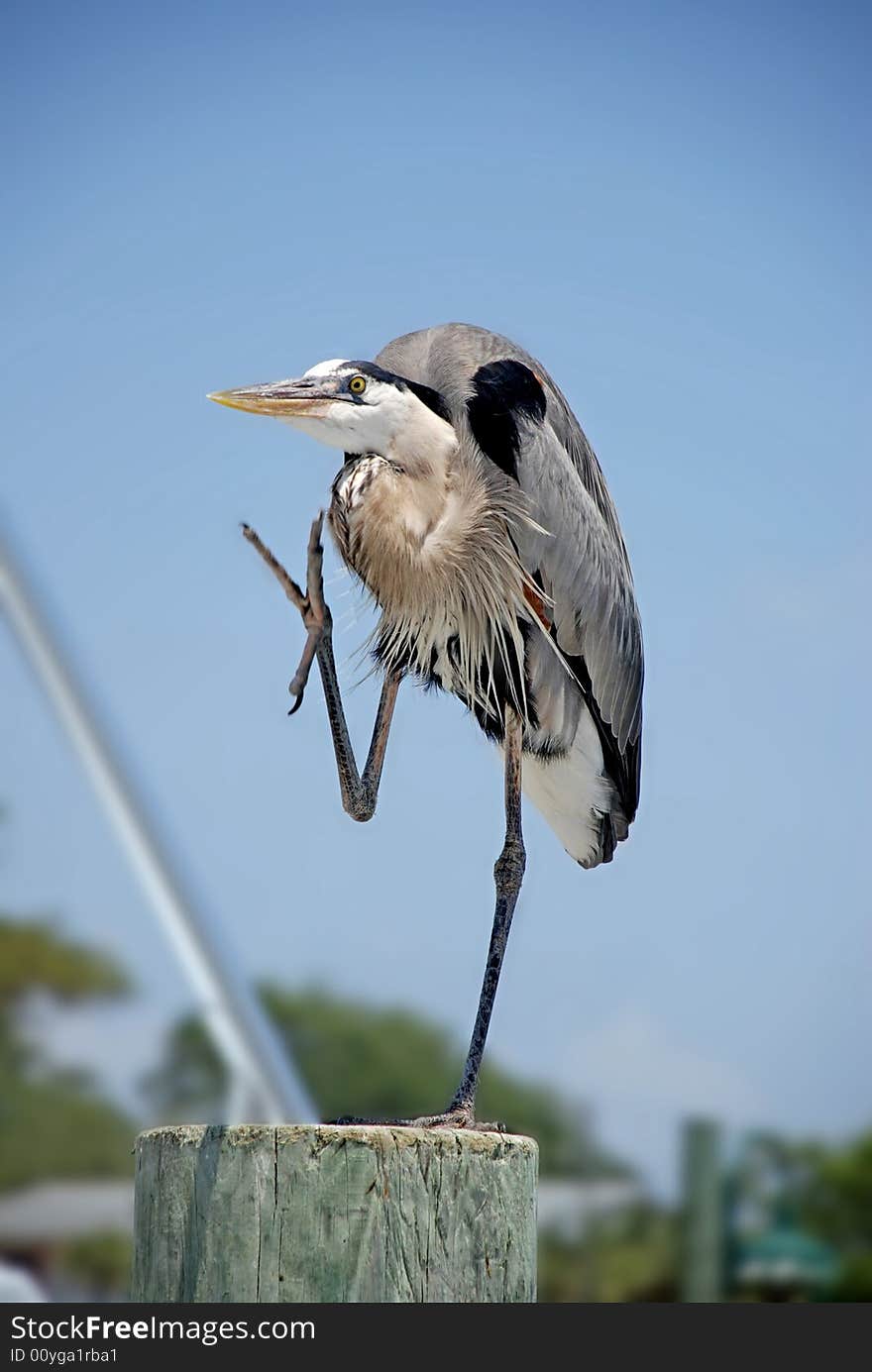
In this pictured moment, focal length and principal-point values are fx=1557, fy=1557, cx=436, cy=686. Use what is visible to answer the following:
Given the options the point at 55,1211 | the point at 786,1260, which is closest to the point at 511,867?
the point at 786,1260

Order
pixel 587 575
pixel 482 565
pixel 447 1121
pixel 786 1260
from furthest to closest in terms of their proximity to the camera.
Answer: pixel 786 1260, pixel 587 575, pixel 482 565, pixel 447 1121

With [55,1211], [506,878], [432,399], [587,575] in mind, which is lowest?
[506,878]

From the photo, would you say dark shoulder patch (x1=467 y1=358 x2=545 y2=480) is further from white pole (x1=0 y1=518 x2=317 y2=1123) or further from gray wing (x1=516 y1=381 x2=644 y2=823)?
white pole (x1=0 y1=518 x2=317 y2=1123)

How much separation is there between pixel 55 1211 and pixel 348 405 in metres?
19.9

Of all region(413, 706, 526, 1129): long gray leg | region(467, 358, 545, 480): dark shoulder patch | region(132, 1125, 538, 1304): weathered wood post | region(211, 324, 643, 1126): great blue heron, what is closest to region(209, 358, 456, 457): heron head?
region(211, 324, 643, 1126): great blue heron

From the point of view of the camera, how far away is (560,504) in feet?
11.0

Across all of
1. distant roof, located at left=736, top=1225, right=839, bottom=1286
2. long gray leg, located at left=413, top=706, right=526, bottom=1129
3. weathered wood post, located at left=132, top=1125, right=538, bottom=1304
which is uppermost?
distant roof, located at left=736, top=1225, right=839, bottom=1286

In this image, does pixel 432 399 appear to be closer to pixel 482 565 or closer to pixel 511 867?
pixel 482 565

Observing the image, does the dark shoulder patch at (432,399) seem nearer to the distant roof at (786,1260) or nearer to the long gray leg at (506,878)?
the long gray leg at (506,878)

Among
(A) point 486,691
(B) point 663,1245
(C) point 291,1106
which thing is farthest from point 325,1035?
(A) point 486,691

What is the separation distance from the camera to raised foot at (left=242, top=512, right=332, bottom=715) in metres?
2.73

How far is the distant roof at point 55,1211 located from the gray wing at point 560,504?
17.9 m

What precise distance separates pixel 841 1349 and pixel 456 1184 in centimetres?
100

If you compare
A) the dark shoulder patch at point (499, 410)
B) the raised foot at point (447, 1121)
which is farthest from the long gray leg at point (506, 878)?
the dark shoulder patch at point (499, 410)
